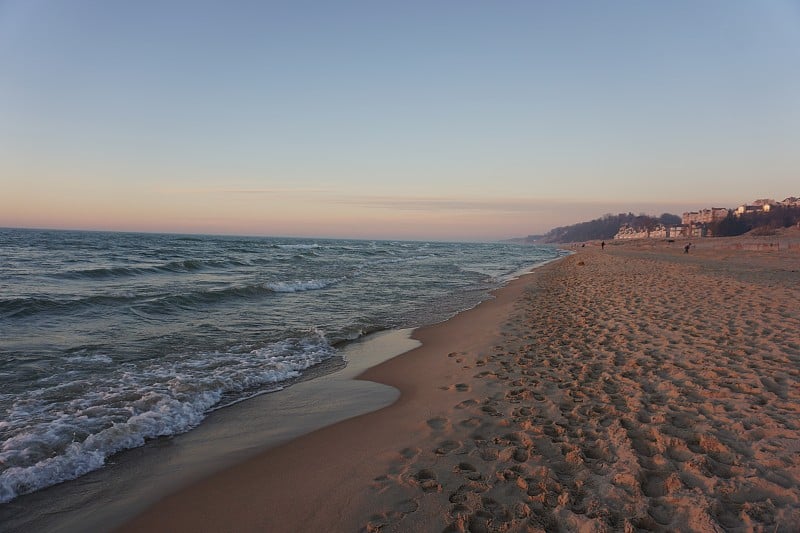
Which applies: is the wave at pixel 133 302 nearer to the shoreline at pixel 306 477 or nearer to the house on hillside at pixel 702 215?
the shoreline at pixel 306 477

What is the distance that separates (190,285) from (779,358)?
17575 millimetres

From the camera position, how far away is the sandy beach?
Result: 284 cm

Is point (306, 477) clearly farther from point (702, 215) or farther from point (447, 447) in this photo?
point (702, 215)

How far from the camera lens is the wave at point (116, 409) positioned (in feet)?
12.4

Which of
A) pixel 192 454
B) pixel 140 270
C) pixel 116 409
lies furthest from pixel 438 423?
pixel 140 270

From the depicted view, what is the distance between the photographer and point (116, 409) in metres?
4.95

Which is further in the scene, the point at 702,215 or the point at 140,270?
the point at 702,215

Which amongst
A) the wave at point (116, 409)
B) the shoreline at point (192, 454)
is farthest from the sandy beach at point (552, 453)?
the wave at point (116, 409)

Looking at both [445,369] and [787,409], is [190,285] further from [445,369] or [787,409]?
[787,409]

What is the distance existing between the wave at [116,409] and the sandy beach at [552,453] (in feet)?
4.15

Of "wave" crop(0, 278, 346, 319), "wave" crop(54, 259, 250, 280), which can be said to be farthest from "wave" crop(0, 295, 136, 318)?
"wave" crop(54, 259, 250, 280)

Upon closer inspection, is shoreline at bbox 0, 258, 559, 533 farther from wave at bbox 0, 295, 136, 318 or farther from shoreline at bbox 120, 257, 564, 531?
A: wave at bbox 0, 295, 136, 318

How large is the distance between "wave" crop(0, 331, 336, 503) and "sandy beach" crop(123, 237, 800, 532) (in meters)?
1.26

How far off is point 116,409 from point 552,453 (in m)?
4.93
